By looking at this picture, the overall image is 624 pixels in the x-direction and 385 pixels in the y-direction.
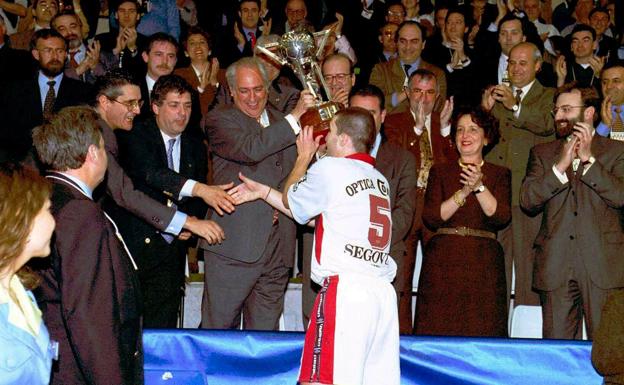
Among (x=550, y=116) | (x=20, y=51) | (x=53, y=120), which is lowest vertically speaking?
(x=53, y=120)

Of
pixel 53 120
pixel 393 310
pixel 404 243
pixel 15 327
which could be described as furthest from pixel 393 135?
pixel 15 327

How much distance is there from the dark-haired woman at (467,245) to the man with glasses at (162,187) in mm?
1525

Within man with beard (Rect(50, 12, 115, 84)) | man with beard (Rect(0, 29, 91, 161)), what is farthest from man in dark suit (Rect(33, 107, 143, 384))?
man with beard (Rect(50, 12, 115, 84))

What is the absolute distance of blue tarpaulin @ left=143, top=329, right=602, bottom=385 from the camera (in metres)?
5.22

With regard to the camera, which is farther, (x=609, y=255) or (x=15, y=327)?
(x=609, y=255)

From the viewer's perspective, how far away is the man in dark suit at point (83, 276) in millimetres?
3982

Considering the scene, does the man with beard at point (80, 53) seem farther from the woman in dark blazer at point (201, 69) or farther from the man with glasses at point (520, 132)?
the man with glasses at point (520, 132)

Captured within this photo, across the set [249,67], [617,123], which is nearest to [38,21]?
[249,67]

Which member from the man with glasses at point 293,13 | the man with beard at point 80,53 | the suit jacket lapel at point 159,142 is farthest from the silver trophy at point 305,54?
the man with glasses at point 293,13

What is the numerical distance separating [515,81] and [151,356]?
4096 millimetres

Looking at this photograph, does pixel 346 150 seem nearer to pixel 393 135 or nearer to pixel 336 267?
pixel 336 267

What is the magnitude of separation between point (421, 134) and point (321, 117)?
1.68 metres

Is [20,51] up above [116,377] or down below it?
above

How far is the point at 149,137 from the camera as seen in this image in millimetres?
6371
